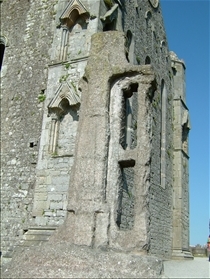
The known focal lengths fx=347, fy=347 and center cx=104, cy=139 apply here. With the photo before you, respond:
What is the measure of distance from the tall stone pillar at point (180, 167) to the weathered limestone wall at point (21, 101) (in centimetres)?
813

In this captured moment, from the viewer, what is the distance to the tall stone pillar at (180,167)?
49.9ft

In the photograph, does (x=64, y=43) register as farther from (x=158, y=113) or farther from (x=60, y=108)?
(x=158, y=113)

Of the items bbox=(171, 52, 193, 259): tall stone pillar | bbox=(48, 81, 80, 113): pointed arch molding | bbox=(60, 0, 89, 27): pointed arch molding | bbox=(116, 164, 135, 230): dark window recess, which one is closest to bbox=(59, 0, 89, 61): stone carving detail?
bbox=(60, 0, 89, 27): pointed arch molding

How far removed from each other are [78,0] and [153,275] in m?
8.18

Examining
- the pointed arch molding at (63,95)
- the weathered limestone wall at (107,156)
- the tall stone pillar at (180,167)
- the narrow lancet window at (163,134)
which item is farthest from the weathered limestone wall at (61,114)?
the tall stone pillar at (180,167)

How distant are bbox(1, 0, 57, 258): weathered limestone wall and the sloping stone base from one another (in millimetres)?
5181

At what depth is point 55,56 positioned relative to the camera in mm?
9734

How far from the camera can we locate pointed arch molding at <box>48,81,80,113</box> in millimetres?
8672

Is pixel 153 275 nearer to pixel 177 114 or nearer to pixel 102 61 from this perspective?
pixel 102 61

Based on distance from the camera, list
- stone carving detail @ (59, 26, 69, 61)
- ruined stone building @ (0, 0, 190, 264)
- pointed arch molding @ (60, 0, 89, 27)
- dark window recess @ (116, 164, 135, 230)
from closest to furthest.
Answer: ruined stone building @ (0, 0, 190, 264), stone carving detail @ (59, 26, 69, 61), pointed arch molding @ (60, 0, 89, 27), dark window recess @ (116, 164, 135, 230)

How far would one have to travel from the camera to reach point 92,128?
185 inches

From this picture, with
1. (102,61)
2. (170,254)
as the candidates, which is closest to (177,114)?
(170,254)

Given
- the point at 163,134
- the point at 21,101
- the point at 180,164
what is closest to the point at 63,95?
the point at 21,101

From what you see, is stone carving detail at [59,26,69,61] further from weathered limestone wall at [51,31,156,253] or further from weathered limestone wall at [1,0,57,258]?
weathered limestone wall at [51,31,156,253]
